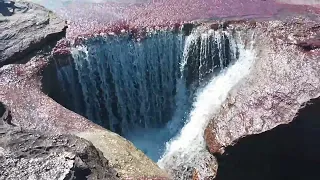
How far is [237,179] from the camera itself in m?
8.77

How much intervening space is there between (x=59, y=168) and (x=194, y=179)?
353 centimetres

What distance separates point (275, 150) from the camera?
8812 mm

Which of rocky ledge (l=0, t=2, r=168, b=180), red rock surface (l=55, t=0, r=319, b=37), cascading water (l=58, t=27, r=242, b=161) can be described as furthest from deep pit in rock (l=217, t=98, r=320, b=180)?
red rock surface (l=55, t=0, r=319, b=37)

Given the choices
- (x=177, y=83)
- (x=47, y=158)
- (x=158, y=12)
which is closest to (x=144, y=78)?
(x=177, y=83)

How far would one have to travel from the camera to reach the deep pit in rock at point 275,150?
8.60 m

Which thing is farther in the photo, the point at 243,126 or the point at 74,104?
the point at 74,104

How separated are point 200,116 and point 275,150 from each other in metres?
2.40

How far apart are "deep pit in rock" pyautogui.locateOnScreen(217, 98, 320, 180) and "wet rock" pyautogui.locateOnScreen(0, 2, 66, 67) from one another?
5.29 metres

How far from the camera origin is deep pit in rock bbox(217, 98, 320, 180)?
8.60 m

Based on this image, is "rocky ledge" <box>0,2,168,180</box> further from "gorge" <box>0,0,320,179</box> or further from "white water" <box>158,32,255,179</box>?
"white water" <box>158,32,255,179</box>

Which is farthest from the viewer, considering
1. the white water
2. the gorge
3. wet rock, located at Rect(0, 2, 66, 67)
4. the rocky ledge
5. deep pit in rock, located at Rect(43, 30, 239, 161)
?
deep pit in rock, located at Rect(43, 30, 239, 161)

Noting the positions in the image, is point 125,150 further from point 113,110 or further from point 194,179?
point 113,110

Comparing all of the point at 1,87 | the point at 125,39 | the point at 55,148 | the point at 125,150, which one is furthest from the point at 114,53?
the point at 55,148

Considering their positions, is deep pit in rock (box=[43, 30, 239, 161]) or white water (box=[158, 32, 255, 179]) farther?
deep pit in rock (box=[43, 30, 239, 161])
